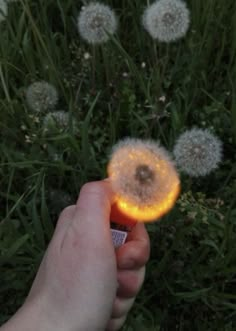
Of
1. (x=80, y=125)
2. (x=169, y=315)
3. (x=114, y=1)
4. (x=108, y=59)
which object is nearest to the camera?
(x=169, y=315)

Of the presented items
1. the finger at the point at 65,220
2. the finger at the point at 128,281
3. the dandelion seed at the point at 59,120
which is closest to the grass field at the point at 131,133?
the dandelion seed at the point at 59,120

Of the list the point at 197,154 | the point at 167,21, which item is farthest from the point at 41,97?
the point at 197,154

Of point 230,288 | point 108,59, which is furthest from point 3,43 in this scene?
point 230,288

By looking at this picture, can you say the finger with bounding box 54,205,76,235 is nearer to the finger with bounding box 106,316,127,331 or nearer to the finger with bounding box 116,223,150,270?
the finger with bounding box 116,223,150,270

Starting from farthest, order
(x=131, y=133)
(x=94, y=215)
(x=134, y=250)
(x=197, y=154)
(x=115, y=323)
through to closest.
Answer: (x=131, y=133) → (x=197, y=154) → (x=115, y=323) → (x=134, y=250) → (x=94, y=215)

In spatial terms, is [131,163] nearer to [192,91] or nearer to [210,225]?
[210,225]

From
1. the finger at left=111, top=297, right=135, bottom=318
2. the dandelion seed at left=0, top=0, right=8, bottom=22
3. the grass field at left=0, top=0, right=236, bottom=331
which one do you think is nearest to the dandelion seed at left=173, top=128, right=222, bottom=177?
the grass field at left=0, top=0, right=236, bottom=331

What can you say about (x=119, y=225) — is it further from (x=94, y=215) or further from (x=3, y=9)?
(x=3, y=9)
